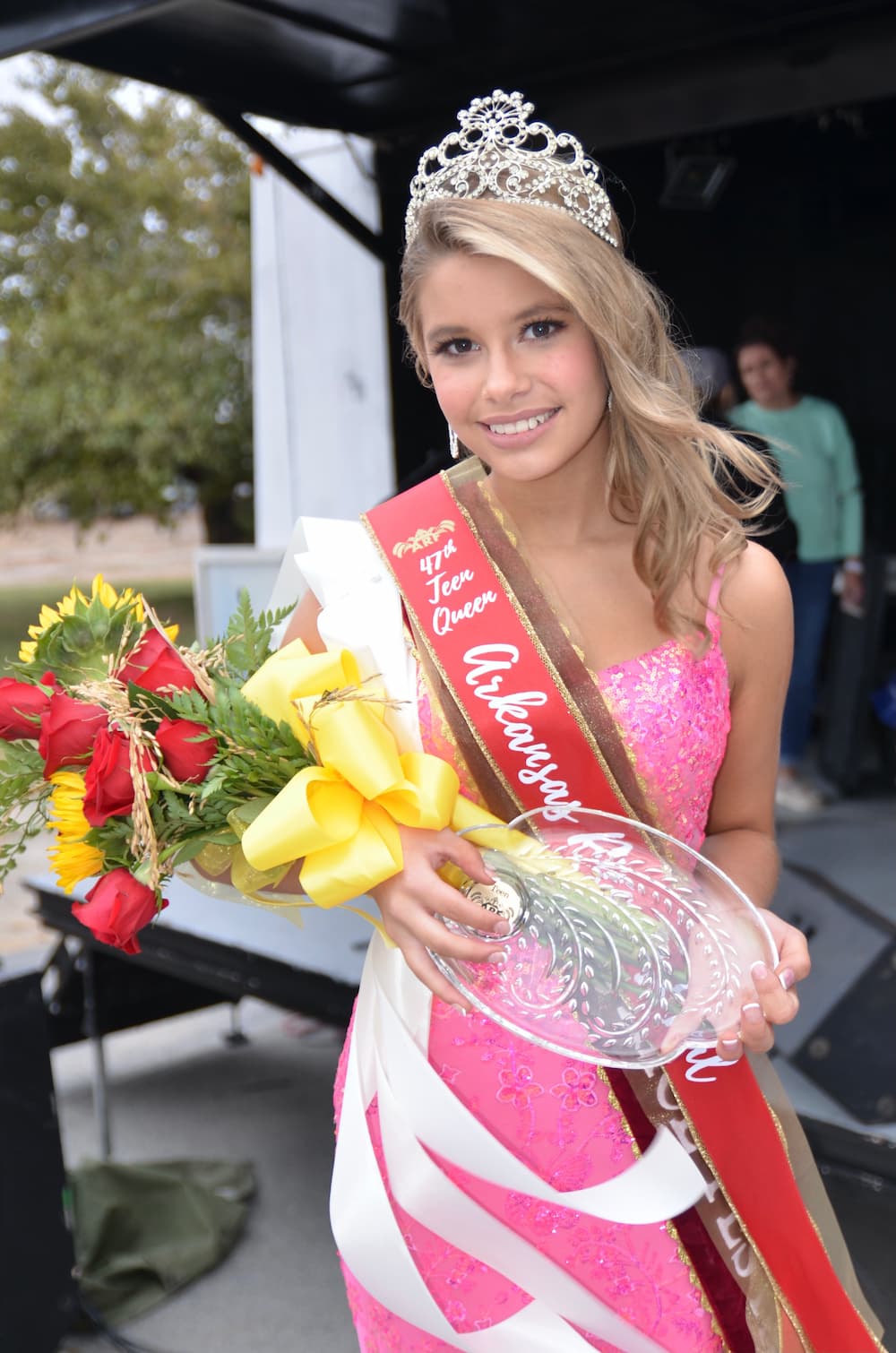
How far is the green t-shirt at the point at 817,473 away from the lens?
4.88 metres

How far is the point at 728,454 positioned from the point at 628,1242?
31.4 inches

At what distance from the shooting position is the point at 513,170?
4.01 ft

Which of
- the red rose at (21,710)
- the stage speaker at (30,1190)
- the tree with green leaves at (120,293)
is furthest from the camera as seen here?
the tree with green leaves at (120,293)

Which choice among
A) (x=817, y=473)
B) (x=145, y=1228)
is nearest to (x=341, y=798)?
(x=145, y=1228)

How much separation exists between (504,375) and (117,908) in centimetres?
57

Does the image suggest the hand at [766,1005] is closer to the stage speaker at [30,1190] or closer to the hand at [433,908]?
the hand at [433,908]

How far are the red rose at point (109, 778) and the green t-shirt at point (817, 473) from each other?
164 inches

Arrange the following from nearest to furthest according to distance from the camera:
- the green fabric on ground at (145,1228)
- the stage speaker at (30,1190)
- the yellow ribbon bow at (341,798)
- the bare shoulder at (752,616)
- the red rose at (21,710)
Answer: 1. the yellow ribbon bow at (341,798)
2. the red rose at (21,710)
3. the bare shoulder at (752,616)
4. the stage speaker at (30,1190)
5. the green fabric on ground at (145,1228)

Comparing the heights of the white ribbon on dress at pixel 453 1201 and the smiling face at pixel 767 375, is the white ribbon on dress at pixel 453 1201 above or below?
below

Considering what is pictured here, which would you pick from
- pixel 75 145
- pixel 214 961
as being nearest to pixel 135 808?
pixel 214 961

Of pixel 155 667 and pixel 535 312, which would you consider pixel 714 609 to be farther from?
pixel 155 667

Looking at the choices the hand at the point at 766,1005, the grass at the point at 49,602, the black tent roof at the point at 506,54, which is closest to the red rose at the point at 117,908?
the hand at the point at 766,1005

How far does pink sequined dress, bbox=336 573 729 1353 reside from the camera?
121 cm

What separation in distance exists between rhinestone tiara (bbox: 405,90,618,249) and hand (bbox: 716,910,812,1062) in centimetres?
70
